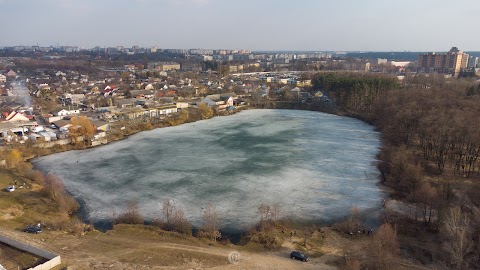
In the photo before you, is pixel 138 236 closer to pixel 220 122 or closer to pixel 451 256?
pixel 451 256

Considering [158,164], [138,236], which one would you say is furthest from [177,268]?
[158,164]

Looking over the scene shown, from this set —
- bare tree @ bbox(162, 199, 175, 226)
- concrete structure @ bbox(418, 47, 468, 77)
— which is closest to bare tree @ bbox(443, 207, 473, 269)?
bare tree @ bbox(162, 199, 175, 226)

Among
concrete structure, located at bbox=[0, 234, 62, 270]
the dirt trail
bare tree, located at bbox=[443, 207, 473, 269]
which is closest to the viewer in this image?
bare tree, located at bbox=[443, 207, 473, 269]

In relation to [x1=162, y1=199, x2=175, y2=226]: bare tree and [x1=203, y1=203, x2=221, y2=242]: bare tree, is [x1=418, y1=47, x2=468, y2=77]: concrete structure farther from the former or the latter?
[x1=162, y1=199, x2=175, y2=226]: bare tree

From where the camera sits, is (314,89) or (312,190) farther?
(314,89)

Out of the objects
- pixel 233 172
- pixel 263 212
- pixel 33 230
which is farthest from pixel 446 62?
pixel 33 230

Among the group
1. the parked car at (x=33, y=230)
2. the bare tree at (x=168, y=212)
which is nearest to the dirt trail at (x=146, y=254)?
the parked car at (x=33, y=230)
